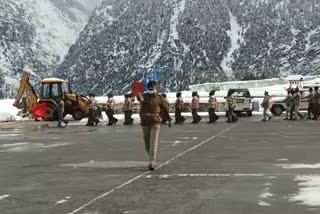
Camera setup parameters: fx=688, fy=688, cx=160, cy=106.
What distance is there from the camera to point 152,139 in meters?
13.7

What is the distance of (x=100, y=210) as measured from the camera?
8.88 meters

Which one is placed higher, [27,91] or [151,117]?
[27,91]

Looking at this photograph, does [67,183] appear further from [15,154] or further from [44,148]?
[44,148]

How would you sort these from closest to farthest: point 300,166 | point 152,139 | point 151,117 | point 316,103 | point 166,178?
point 166,178, point 300,166, point 152,139, point 151,117, point 316,103

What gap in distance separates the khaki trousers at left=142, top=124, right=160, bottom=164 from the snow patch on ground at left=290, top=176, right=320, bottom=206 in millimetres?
3015

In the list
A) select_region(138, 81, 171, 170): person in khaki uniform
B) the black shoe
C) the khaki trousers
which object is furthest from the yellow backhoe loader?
the black shoe

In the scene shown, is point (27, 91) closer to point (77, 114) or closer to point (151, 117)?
point (77, 114)

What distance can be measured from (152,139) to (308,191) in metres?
4.30

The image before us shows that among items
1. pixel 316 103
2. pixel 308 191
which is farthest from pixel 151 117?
pixel 316 103

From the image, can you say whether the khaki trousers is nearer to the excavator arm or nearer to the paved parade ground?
the paved parade ground

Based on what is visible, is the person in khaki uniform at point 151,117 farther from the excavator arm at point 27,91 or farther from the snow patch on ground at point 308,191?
the excavator arm at point 27,91

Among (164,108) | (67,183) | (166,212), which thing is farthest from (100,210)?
(164,108)

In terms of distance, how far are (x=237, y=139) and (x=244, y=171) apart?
901cm

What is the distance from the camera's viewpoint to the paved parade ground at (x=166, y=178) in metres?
9.15
